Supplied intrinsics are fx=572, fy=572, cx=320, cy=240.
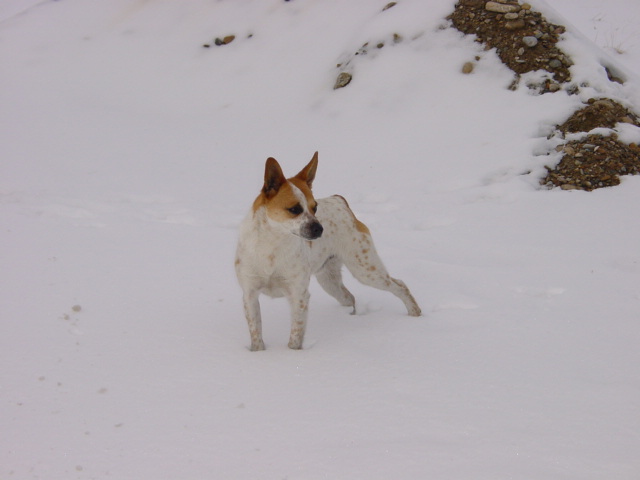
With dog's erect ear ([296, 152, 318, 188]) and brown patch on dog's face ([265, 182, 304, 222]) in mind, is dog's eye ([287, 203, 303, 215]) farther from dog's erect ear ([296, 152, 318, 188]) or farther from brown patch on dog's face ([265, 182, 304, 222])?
dog's erect ear ([296, 152, 318, 188])

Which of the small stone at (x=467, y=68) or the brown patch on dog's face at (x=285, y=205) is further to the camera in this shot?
the small stone at (x=467, y=68)

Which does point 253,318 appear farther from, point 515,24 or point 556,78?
point 515,24

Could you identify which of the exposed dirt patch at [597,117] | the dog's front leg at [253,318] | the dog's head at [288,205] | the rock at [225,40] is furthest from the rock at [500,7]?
the dog's front leg at [253,318]

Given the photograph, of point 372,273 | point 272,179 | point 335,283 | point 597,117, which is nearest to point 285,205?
point 272,179

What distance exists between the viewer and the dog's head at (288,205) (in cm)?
348

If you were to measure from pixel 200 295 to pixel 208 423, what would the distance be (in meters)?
1.84

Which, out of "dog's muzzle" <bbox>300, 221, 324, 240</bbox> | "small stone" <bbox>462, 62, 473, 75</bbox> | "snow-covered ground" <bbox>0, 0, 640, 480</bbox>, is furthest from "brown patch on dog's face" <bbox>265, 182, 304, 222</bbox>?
"small stone" <bbox>462, 62, 473, 75</bbox>

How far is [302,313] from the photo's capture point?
383 cm

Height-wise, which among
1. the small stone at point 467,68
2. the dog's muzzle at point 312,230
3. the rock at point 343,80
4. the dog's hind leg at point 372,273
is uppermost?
the dog's muzzle at point 312,230

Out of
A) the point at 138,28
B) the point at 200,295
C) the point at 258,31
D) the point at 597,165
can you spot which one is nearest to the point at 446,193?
the point at 597,165

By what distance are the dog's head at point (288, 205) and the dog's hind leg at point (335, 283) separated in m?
1.01

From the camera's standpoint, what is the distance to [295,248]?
3.77 meters

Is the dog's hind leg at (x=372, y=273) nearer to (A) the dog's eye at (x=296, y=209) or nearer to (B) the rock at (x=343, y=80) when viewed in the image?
(A) the dog's eye at (x=296, y=209)

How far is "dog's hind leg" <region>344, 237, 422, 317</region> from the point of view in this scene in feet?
14.3
